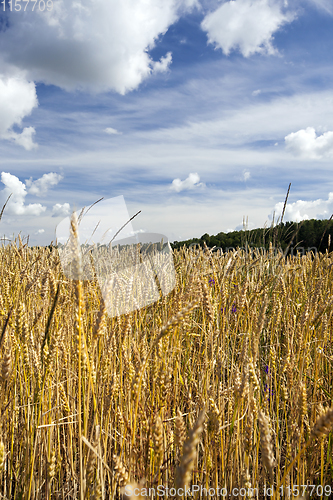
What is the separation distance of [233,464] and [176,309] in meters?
0.54

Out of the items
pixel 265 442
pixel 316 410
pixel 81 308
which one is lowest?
pixel 316 410

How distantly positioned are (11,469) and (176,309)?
0.87 metres

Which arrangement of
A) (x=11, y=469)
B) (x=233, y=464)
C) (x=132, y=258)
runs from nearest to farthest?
(x=233, y=464), (x=11, y=469), (x=132, y=258)

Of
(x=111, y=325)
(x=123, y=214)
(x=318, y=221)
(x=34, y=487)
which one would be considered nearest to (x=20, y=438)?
(x=34, y=487)

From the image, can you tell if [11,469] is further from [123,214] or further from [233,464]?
[123,214]

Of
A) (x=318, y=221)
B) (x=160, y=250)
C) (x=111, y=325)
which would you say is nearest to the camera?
(x=111, y=325)

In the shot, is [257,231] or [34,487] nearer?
[34,487]

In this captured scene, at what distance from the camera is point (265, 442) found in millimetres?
600

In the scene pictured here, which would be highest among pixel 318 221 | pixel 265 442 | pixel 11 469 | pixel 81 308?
pixel 318 221

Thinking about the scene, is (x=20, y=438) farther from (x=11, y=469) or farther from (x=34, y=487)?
(x=34, y=487)

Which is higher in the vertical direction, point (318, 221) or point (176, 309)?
point (318, 221)

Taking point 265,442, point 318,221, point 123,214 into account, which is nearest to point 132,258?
point 123,214

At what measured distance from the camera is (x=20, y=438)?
122 cm

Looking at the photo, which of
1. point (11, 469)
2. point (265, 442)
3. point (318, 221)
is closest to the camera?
point (265, 442)
